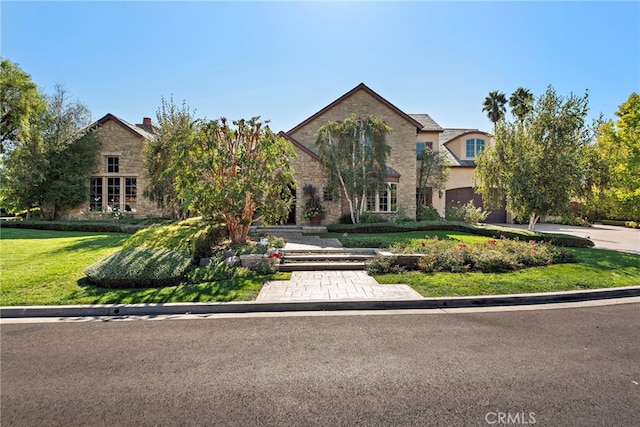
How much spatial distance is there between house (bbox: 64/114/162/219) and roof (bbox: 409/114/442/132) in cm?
1961

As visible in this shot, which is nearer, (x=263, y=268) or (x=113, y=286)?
(x=113, y=286)

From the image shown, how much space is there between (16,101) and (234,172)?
21.1 metres

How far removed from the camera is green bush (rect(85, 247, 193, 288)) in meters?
6.97

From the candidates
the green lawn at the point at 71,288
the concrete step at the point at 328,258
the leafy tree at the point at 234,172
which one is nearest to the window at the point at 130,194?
the green lawn at the point at 71,288

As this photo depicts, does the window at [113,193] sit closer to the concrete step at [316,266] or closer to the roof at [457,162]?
the concrete step at [316,266]

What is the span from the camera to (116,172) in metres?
21.5

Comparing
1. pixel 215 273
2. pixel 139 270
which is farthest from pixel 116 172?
pixel 215 273

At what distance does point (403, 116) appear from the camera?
69.5ft

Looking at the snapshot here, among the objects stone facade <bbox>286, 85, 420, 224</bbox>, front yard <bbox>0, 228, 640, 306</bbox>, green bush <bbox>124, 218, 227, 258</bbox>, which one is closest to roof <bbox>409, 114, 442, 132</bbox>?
stone facade <bbox>286, 85, 420, 224</bbox>

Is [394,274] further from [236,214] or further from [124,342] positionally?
[124,342]

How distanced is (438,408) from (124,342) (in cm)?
414

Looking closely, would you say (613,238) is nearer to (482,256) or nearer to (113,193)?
(482,256)

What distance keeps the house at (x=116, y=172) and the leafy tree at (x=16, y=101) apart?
12.4 ft

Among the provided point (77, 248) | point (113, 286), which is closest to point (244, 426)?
point (113, 286)
